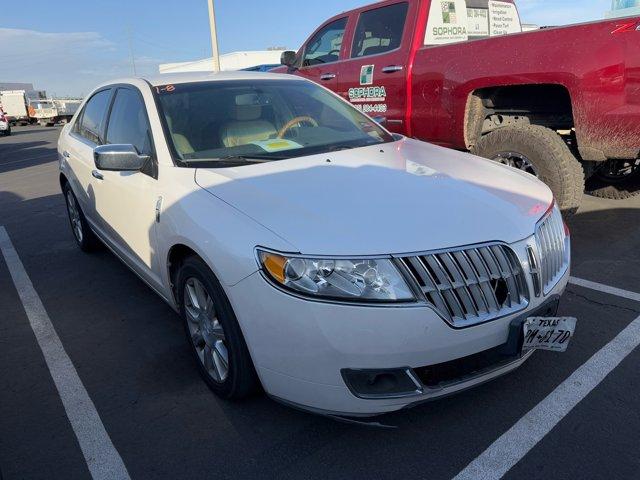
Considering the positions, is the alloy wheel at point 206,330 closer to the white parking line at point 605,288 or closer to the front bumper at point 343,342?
the front bumper at point 343,342

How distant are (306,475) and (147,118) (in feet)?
7.44

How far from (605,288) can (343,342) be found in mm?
2604

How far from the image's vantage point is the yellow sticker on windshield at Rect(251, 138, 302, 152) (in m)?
3.18

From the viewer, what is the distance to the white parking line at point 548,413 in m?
2.16

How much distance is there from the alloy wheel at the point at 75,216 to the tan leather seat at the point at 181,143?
2.38 m

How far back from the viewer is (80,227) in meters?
5.10

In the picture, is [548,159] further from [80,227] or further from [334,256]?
[80,227]

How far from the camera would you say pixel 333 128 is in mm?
3609

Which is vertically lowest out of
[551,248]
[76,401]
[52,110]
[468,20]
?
[76,401]

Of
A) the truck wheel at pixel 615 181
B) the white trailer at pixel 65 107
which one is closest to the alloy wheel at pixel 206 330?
the truck wheel at pixel 615 181

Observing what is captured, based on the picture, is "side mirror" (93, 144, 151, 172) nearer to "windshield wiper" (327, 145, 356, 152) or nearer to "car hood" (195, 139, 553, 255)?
"car hood" (195, 139, 553, 255)

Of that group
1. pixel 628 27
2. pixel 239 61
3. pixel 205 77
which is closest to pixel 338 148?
pixel 205 77

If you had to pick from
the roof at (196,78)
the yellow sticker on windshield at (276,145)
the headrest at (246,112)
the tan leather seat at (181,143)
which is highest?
the roof at (196,78)

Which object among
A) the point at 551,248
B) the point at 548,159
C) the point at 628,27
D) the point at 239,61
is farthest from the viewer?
the point at 239,61
